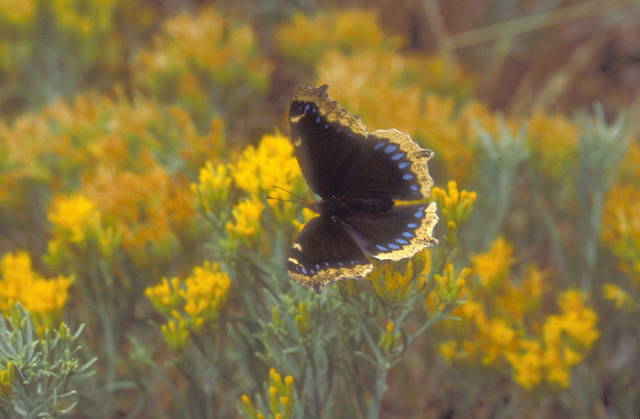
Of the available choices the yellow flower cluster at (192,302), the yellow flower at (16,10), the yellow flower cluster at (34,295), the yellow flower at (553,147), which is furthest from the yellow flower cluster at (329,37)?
the yellow flower cluster at (34,295)

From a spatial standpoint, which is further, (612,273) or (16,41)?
(16,41)

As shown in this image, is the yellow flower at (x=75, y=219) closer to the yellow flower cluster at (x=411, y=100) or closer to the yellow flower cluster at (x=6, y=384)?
the yellow flower cluster at (x=6, y=384)

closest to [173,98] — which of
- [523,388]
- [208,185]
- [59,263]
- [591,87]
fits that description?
[59,263]

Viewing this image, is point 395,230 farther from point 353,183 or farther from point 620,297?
point 620,297

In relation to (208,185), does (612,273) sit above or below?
below

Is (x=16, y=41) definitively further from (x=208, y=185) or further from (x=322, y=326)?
(x=322, y=326)
